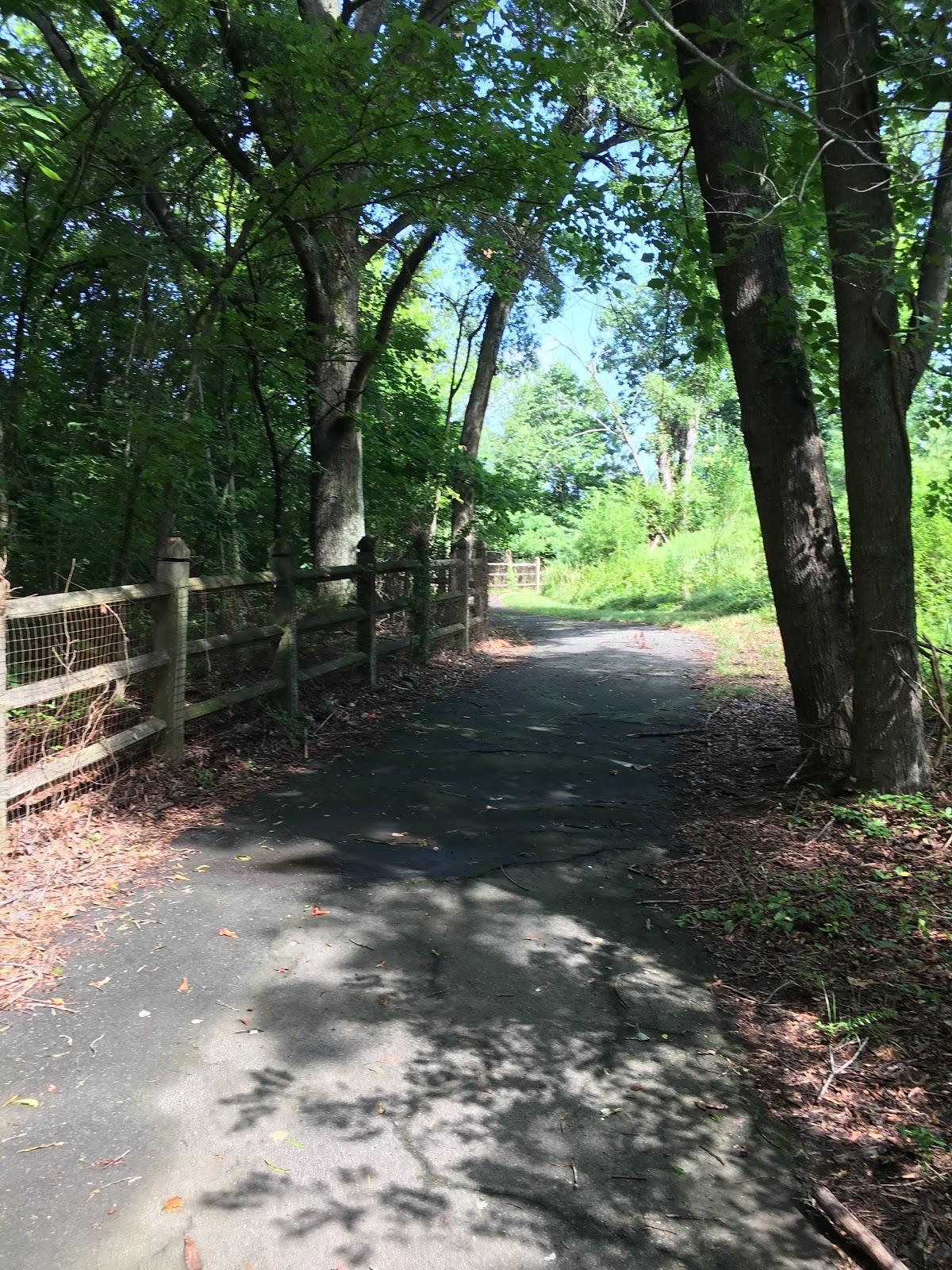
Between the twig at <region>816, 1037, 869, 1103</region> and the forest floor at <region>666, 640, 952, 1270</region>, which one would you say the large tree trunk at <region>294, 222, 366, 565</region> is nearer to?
the forest floor at <region>666, 640, 952, 1270</region>

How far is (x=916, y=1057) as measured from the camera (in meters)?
3.19

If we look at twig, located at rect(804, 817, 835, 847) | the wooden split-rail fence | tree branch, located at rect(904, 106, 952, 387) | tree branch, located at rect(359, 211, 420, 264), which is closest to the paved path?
twig, located at rect(804, 817, 835, 847)

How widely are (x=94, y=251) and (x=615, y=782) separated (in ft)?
23.0

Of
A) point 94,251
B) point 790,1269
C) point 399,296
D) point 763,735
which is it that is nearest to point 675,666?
point 763,735

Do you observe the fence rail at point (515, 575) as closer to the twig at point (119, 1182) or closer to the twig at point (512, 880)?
the twig at point (512, 880)

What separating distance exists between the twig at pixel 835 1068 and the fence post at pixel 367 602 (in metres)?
7.54

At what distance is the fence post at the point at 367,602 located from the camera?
33.6ft

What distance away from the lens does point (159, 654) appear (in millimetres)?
6164

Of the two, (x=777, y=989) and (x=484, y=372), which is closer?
(x=777, y=989)

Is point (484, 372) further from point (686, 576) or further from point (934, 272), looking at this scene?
point (686, 576)

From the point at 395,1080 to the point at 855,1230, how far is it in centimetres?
148

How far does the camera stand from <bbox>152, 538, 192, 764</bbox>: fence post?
6223 millimetres

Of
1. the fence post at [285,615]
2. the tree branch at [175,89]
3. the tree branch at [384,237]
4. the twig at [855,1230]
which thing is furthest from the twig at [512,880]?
the tree branch at [384,237]

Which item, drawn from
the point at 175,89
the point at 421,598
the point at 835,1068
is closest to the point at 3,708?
the point at 835,1068
